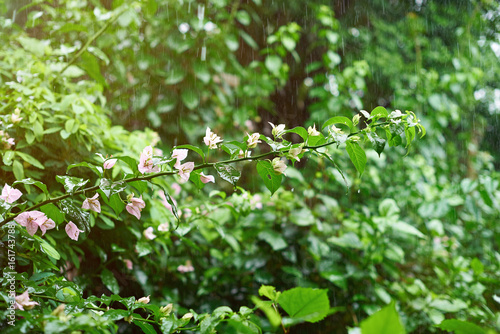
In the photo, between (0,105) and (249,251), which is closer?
(0,105)

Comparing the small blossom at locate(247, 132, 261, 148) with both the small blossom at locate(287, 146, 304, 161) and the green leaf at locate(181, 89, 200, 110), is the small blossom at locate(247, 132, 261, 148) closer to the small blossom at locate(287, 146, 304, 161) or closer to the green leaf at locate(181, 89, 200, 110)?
the small blossom at locate(287, 146, 304, 161)

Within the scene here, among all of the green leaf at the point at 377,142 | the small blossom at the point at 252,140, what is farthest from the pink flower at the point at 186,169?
the green leaf at the point at 377,142

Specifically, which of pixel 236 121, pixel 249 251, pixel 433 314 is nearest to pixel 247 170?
pixel 236 121

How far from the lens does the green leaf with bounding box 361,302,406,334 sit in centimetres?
28

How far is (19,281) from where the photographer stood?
62cm

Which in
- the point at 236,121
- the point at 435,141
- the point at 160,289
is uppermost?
the point at 236,121

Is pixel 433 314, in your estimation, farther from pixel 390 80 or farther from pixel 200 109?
pixel 390 80

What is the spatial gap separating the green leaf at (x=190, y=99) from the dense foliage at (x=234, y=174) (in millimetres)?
15

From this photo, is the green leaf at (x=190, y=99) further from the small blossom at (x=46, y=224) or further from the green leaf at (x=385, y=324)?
the green leaf at (x=385, y=324)

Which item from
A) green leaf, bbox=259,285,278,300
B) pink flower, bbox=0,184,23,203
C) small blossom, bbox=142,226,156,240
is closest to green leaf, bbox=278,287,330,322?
green leaf, bbox=259,285,278,300

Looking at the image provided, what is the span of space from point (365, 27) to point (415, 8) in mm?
547

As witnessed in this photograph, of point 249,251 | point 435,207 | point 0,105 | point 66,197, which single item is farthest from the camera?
point 435,207

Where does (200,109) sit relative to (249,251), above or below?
above

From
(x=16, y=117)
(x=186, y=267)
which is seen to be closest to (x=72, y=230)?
(x=16, y=117)
